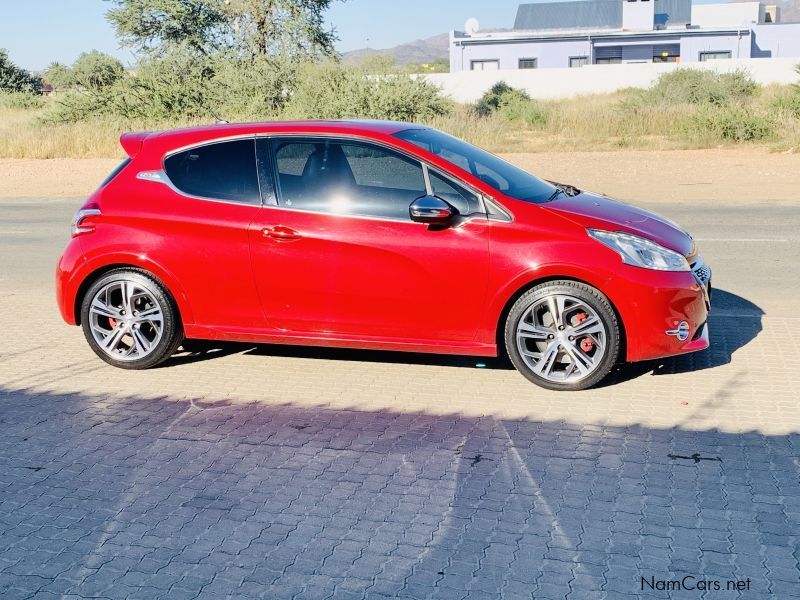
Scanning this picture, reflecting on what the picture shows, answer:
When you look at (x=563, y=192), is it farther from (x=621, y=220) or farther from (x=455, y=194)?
(x=455, y=194)

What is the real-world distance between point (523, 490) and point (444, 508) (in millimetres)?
422

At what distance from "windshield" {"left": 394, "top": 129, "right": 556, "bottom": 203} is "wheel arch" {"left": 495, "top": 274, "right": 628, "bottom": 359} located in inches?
24.3

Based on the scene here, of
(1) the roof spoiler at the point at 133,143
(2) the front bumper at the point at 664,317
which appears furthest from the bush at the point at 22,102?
(2) the front bumper at the point at 664,317

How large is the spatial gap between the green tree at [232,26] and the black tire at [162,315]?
34.3m

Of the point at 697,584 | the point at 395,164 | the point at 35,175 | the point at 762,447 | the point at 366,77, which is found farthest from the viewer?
the point at 366,77

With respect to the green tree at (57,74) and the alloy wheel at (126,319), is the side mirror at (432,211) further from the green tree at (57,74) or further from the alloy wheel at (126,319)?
the green tree at (57,74)

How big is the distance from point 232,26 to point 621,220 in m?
36.8

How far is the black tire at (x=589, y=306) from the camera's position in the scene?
6191mm

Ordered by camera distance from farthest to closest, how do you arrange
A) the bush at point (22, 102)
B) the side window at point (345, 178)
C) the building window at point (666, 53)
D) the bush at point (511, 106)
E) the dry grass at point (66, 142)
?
1. the building window at point (666, 53)
2. the bush at point (22, 102)
3. the bush at point (511, 106)
4. the dry grass at point (66, 142)
5. the side window at point (345, 178)

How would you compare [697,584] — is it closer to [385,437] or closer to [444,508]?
[444,508]

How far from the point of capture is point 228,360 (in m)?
7.40

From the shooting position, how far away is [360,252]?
256 inches

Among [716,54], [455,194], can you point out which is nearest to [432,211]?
[455,194]

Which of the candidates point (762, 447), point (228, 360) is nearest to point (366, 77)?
point (228, 360)
